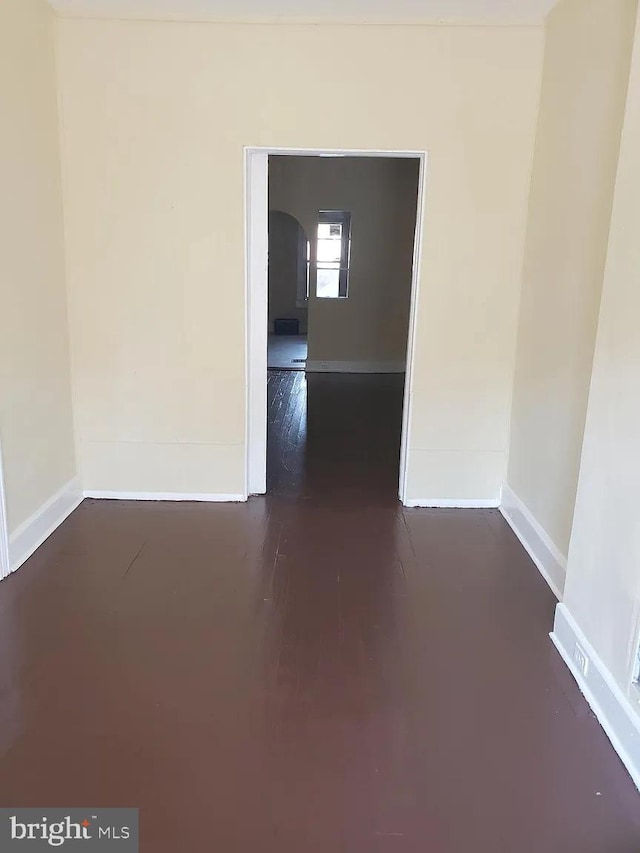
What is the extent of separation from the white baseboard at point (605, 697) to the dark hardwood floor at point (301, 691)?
0.04m

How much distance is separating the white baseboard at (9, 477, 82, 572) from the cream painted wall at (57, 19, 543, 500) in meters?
0.21

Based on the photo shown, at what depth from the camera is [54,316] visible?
11.4ft

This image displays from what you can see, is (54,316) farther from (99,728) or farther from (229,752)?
(229,752)

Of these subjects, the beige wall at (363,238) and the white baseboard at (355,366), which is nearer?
the beige wall at (363,238)

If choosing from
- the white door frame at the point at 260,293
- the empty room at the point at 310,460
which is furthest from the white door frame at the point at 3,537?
the white door frame at the point at 260,293

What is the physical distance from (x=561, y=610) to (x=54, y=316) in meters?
2.77

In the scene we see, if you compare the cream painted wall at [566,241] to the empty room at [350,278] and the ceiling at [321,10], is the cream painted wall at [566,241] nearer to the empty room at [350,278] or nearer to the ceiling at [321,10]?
the ceiling at [321,10]

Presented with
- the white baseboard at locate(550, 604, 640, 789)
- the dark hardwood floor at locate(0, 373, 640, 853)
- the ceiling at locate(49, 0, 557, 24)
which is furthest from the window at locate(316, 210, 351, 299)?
the white baseboard at locate(550, 604, 640, 789)

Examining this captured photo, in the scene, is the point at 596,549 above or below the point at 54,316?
below

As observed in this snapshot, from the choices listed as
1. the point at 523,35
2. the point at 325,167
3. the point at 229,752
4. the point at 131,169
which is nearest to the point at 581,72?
the point at 523,35

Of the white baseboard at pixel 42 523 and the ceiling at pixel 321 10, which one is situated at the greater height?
the ceiling at pixel 321 10

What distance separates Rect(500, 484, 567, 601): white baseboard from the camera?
117 inches

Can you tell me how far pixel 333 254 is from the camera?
788 cm

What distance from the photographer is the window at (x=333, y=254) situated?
305 inches
